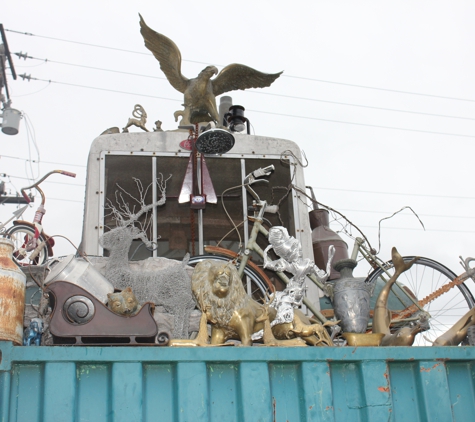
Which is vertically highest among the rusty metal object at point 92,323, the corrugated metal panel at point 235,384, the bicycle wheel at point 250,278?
the bicycle wheel at point 250,278

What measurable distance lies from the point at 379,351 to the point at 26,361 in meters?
1.67

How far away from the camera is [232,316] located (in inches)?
122

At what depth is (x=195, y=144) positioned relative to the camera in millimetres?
5234

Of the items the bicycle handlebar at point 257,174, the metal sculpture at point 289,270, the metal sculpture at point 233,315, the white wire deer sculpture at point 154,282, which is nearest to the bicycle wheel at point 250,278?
the white wire deer sculpture at point 154,282

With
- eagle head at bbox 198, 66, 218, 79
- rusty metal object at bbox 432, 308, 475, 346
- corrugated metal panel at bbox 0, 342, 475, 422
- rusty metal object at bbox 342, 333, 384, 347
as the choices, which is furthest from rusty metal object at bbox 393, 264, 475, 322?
eagle head at bbox 198, 66, 218, 79

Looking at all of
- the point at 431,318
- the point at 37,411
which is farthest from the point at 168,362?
the point at 431,318

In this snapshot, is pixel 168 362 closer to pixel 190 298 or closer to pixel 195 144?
pixel 190 298

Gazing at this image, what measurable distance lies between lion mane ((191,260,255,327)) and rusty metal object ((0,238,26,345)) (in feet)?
3.15

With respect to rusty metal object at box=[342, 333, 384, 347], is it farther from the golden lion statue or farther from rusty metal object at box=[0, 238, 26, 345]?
rusty metal object at box=[0, 238, 26, 345]

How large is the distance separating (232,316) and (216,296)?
15 cm

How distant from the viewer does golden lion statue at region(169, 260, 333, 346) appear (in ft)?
10.1

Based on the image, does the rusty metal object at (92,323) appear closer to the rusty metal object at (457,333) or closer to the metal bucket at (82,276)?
the metal bucket at (82,276)

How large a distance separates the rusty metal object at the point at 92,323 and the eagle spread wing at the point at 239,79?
3886 mm

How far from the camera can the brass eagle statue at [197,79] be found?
19.6ft
